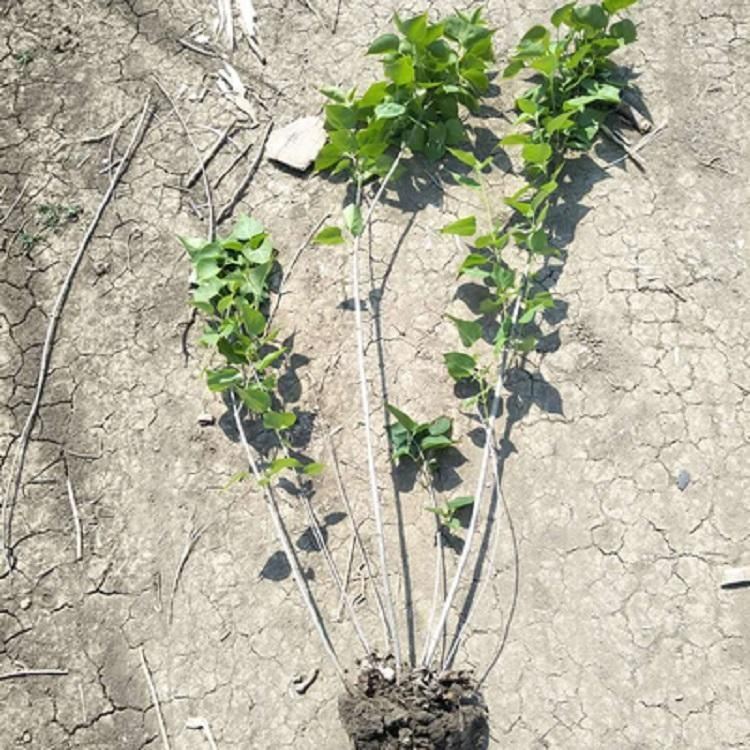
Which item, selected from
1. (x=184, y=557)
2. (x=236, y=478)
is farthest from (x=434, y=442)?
(x=184, y=557)

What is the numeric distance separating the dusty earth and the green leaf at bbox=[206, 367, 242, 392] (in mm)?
168

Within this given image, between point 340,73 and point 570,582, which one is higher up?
point 340,73

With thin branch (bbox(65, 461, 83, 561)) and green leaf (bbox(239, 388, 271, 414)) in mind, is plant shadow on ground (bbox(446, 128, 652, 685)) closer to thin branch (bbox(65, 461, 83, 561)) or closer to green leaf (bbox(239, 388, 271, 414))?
green leaf (bbox(239, 388, 271, 414))

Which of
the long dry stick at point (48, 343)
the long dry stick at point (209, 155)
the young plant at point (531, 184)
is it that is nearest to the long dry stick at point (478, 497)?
the young plant at point (531, 184)

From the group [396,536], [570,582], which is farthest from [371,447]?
[570,582]

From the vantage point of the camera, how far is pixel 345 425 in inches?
135

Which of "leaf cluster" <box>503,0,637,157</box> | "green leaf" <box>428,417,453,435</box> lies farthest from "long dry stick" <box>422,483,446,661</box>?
"leaf cluster" <box>503,0,637,157</box>

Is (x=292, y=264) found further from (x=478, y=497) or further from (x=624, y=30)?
(x=624, y=30)

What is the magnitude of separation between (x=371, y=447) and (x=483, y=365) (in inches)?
A: 17.6

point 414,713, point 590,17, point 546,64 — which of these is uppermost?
point 590,17

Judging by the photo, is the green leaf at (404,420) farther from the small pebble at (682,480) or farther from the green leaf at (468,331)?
the small pebble at (682,480)

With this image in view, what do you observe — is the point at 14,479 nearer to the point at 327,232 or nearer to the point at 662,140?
the point at 327,232

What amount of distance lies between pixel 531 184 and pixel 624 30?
0.61 meters

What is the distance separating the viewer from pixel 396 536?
3.28 m
